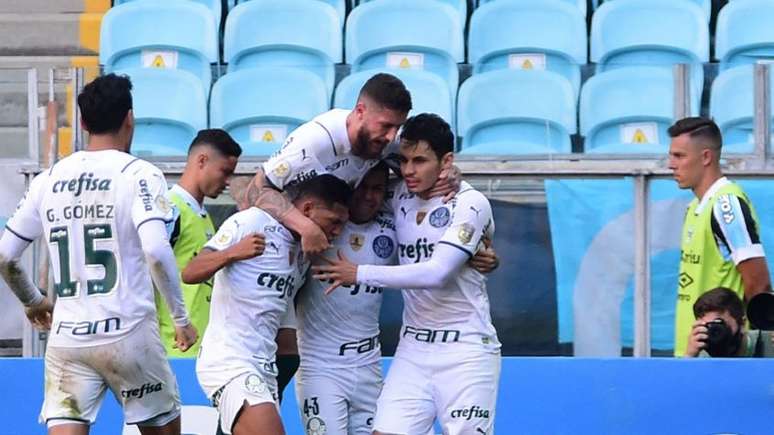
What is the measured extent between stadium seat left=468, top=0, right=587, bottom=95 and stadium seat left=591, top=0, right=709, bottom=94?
150mm

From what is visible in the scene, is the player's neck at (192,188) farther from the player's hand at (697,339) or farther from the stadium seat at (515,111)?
the player's hand at (697,339)

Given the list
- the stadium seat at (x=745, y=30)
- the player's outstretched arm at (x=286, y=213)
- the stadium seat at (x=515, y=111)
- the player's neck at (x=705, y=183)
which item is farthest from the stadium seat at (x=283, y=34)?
the player's outstretched arm at (x=286, y=213)

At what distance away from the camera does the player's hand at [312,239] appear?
18.7 ft

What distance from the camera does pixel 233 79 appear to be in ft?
29.4

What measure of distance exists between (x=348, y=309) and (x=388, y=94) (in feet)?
3.06

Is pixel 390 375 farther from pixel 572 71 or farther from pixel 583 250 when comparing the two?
pixel 572 71

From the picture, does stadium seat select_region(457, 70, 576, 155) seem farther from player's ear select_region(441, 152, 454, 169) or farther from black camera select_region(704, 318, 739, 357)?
player's ear select_region(441, 152, 454, 169)

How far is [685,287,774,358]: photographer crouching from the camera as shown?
6.66 metres

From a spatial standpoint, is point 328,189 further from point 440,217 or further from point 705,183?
point 705,183

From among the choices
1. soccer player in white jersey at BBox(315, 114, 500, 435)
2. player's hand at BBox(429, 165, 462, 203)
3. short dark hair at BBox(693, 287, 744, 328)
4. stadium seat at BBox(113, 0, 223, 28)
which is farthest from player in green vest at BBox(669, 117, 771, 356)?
stadium seat at BBox(113, 0, 223, 28)

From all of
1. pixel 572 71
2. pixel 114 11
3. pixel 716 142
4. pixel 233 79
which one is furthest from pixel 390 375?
pixel 114 11

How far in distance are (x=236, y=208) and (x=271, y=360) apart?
158 cm

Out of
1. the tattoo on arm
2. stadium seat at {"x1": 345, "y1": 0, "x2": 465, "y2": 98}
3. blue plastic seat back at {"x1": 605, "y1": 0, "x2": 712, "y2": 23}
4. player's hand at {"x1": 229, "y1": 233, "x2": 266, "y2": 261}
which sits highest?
blue plastic seat back at {"x1": 605, "y1": 0, "x2": 712, "y2": 23}

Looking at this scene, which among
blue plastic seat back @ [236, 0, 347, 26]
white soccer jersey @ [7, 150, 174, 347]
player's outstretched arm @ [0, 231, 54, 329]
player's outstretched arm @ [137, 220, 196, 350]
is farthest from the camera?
blue plastic seat back @ [236, 0, 347, 26]
